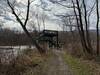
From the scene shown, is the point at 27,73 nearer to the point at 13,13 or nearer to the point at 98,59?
the point at 98,59

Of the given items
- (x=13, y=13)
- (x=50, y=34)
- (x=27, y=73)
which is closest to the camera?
(x=27, y=73)

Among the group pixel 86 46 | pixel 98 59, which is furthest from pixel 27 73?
pixel 86 46

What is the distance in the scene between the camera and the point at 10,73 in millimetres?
12461

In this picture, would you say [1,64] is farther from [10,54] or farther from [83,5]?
[83,5]

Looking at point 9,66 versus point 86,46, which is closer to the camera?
point 9,66

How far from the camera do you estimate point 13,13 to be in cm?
2714

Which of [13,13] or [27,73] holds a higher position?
[13,13]

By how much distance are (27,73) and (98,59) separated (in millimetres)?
8376

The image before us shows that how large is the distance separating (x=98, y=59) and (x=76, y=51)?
7875mm

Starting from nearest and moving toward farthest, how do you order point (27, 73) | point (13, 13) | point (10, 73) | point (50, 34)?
point (10, 73), point (27, 73), point (13, 13), point (50, 34)

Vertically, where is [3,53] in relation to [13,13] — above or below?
below

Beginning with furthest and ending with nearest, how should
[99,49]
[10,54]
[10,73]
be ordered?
[99,49] → [10,54] → [10,73]

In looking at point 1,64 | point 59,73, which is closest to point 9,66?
point 1,64

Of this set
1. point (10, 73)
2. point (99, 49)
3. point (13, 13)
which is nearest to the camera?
point (10, 73)
